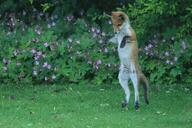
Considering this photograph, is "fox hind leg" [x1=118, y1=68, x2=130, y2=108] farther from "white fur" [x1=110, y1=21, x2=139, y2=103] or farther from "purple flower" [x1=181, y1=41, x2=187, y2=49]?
"purple flower" [x1=181, y1=41, x2=187, y2=49]

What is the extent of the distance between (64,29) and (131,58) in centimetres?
461

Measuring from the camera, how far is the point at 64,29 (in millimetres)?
15023

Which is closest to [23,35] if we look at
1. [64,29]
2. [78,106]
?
[64,29]

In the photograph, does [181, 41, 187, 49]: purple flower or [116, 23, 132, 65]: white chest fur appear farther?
[181, 41, 187, 49]: purple flower

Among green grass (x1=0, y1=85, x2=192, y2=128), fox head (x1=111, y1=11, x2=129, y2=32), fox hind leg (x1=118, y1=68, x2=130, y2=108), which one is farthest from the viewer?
fox hind leg (x1=118, y1=68, x2=130, y2=108)

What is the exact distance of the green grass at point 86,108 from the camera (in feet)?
32.0

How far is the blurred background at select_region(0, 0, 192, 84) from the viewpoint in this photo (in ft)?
44.4

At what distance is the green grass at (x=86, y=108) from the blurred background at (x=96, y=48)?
535mm

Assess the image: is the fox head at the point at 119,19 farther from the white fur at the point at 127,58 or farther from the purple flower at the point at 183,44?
the purple flower at the point at 183,44

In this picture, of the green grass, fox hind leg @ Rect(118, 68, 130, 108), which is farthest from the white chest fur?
the green grass

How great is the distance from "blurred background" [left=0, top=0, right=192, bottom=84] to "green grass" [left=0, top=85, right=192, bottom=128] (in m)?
0.53

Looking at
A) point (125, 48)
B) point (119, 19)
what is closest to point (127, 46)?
point (125, 48)

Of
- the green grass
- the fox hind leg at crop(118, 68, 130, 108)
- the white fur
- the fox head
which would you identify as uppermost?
the fox head

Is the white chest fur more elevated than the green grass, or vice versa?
the white chest fur
